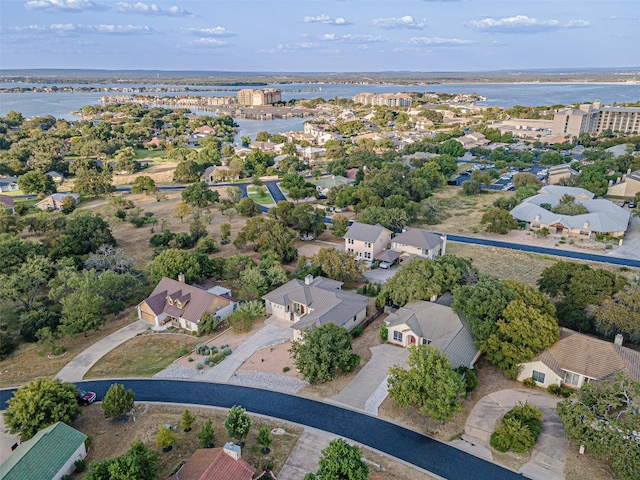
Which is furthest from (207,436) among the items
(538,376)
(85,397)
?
(538,376)

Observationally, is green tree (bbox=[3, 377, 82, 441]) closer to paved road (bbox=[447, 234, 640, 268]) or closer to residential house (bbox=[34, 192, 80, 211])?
paved road (bbox=[447, 234, 640, 268])

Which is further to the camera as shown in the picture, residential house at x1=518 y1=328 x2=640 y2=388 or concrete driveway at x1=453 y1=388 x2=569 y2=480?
residential house at x1=518 y1=328 x2=640 y2=388

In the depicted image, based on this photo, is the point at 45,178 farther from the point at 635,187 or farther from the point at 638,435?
the point at 635,187

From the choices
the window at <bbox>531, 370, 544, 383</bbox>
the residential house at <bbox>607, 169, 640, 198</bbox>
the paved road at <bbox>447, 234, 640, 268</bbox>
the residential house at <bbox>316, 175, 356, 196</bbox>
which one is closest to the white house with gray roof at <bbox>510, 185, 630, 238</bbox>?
the paved road at <bbox>447, 234, 640, 268</bbox>

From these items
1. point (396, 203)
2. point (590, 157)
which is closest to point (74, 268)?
point (396, 203)

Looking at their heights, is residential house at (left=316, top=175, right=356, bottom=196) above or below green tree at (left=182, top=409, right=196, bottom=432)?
above

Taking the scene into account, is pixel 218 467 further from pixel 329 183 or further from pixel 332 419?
pixel 329 183

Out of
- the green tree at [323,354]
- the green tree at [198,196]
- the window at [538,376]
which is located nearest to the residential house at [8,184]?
the green tree at [198,196]
